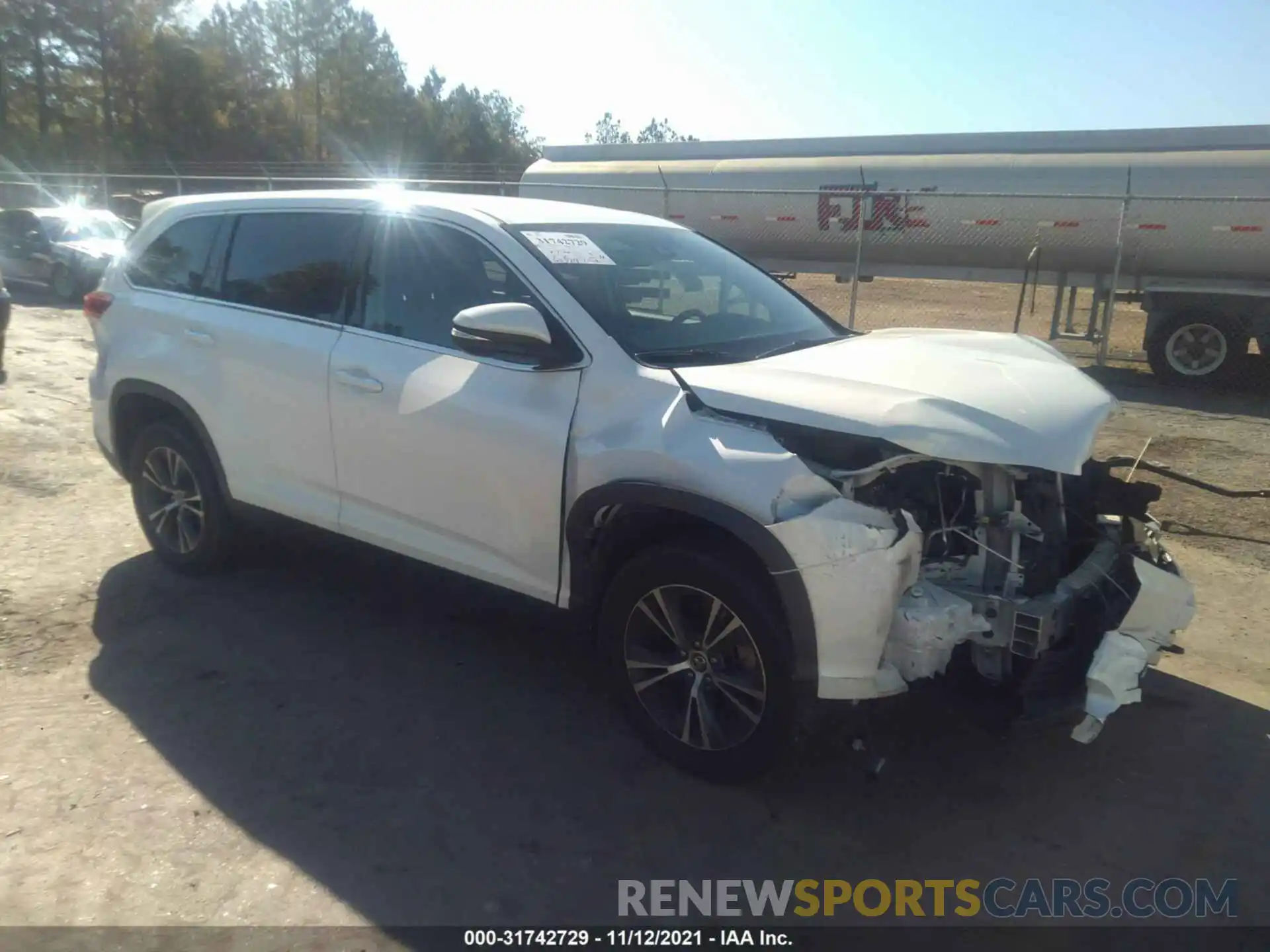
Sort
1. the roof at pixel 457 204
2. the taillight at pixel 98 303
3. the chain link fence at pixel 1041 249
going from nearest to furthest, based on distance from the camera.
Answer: the roof at pixel 457 204 < the taillight at pixel 98 303 < the chain link fence at pixel 1041 249

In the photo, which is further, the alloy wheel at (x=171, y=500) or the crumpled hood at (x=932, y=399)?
the alloy wheel at (x=171, y=500)

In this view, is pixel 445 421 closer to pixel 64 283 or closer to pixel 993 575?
pixel 993 575

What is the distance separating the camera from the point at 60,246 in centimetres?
A: 1648

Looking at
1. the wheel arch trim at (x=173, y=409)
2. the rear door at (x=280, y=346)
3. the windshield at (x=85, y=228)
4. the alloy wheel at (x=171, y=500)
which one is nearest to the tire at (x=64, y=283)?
the windshield at (x=85, y=228)

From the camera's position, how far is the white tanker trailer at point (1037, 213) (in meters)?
12.3

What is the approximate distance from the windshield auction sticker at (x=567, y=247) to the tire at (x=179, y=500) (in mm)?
2097

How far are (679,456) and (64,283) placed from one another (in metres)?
16.5

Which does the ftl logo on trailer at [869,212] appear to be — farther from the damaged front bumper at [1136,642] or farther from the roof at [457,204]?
the damaged front bumper at [1136,642]

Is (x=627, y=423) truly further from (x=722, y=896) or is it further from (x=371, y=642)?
(x=371, y=642)

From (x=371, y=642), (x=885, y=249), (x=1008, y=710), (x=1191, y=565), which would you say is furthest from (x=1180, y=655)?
(x=885, y=249)

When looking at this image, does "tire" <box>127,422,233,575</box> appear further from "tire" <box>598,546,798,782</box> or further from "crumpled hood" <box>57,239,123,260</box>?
"crumpled hood" <box>57,239,123,260</box>

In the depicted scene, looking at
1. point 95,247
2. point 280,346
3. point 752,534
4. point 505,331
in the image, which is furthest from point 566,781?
point 95,247

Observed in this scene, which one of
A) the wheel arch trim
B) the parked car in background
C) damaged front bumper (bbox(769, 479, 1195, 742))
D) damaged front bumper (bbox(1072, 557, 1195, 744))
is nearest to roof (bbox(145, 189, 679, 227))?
the wheel arch trim

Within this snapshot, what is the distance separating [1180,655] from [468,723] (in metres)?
3.22
